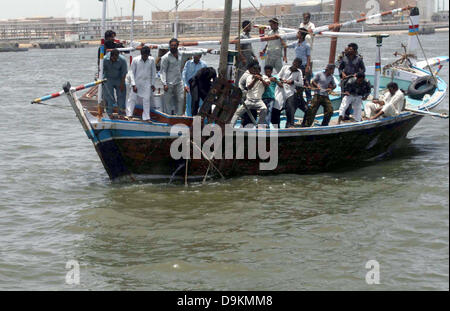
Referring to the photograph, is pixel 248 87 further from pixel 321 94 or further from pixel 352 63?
pixel 352 63

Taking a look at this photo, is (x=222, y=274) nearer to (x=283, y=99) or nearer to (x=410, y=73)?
(x=283, y=99)

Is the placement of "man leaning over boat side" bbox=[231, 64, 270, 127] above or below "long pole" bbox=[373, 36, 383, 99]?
below

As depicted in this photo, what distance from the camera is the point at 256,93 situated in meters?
13.3

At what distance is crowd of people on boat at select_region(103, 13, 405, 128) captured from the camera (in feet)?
43.2

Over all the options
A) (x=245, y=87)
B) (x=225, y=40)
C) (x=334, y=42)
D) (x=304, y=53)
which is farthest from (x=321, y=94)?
(x=334, y=42)

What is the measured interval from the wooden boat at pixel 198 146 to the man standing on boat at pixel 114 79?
31 centimetres

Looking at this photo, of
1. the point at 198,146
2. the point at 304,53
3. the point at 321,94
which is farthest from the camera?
the point at 304,53

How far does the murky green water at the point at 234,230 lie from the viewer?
31.1 feet

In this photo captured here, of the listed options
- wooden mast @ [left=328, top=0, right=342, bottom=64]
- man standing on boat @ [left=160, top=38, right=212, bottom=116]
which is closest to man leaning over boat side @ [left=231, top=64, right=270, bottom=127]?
man standing on boat @ [left=160, top=38, right=212, bottom=116]

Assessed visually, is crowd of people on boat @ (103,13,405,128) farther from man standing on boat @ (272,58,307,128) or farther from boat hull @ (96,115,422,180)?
boat hull @ (96,115,422,180)

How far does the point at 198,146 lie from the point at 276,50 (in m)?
3.45

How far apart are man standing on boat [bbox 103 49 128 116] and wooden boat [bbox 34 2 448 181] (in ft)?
1.02
